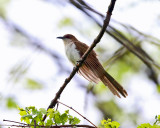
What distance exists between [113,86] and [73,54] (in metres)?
1.06

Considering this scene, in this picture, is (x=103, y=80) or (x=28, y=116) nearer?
(x=28, y=116)

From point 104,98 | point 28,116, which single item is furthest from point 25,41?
point 28,116

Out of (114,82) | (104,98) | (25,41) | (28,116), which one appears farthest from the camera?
(25,41)

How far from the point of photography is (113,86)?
169 inches

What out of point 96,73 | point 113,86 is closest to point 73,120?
point 113,86

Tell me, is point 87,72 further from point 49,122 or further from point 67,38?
point 49,122

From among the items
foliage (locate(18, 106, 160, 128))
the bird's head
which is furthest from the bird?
foliage (locate(18, 106, 160, 128))

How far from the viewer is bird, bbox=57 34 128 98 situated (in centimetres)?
422

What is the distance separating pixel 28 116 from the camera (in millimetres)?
2301

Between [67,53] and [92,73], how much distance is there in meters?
0.68

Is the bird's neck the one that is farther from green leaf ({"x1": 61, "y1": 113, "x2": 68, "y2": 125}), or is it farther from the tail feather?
green leaf ({"x1": 61, "y1": 113, "x2": 68, "y2": 125})

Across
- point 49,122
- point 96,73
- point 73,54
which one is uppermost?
point 73,54

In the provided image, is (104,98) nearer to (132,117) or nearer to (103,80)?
(132,117)

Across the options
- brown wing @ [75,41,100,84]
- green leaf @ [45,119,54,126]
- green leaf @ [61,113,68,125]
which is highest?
brown wing @ [75,41,100,84]
